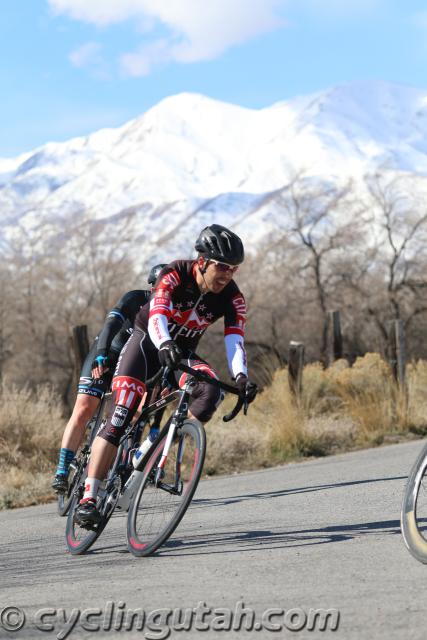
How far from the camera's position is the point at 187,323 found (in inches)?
250

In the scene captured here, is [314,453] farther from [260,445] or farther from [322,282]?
[322,282]

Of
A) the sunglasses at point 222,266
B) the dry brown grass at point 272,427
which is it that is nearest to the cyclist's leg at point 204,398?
the sunglasses at point 222,266

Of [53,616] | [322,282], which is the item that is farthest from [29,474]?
[322,282]

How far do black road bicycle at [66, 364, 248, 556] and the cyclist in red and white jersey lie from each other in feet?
0.32

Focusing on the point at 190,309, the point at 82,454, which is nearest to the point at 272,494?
the point at 82,454

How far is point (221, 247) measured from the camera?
6004 mm

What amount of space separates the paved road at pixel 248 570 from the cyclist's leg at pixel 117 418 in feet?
1.34

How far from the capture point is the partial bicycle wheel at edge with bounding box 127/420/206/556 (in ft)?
17.6

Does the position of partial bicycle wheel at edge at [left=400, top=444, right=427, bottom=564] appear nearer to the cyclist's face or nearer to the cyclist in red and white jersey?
the cyclist in red and white jersey

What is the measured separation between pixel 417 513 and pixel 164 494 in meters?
1.49

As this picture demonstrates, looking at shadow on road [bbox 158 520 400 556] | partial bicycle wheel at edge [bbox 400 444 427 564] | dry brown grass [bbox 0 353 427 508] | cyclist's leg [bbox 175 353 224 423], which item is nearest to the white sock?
shadow on road [bbox 158 520 400 556]

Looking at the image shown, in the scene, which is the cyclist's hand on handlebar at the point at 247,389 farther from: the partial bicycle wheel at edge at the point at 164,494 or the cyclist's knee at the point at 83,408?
the cyclist's knee at the point at 83,408

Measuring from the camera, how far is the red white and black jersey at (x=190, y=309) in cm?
613

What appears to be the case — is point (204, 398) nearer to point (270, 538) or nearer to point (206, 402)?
point (206, 402)
